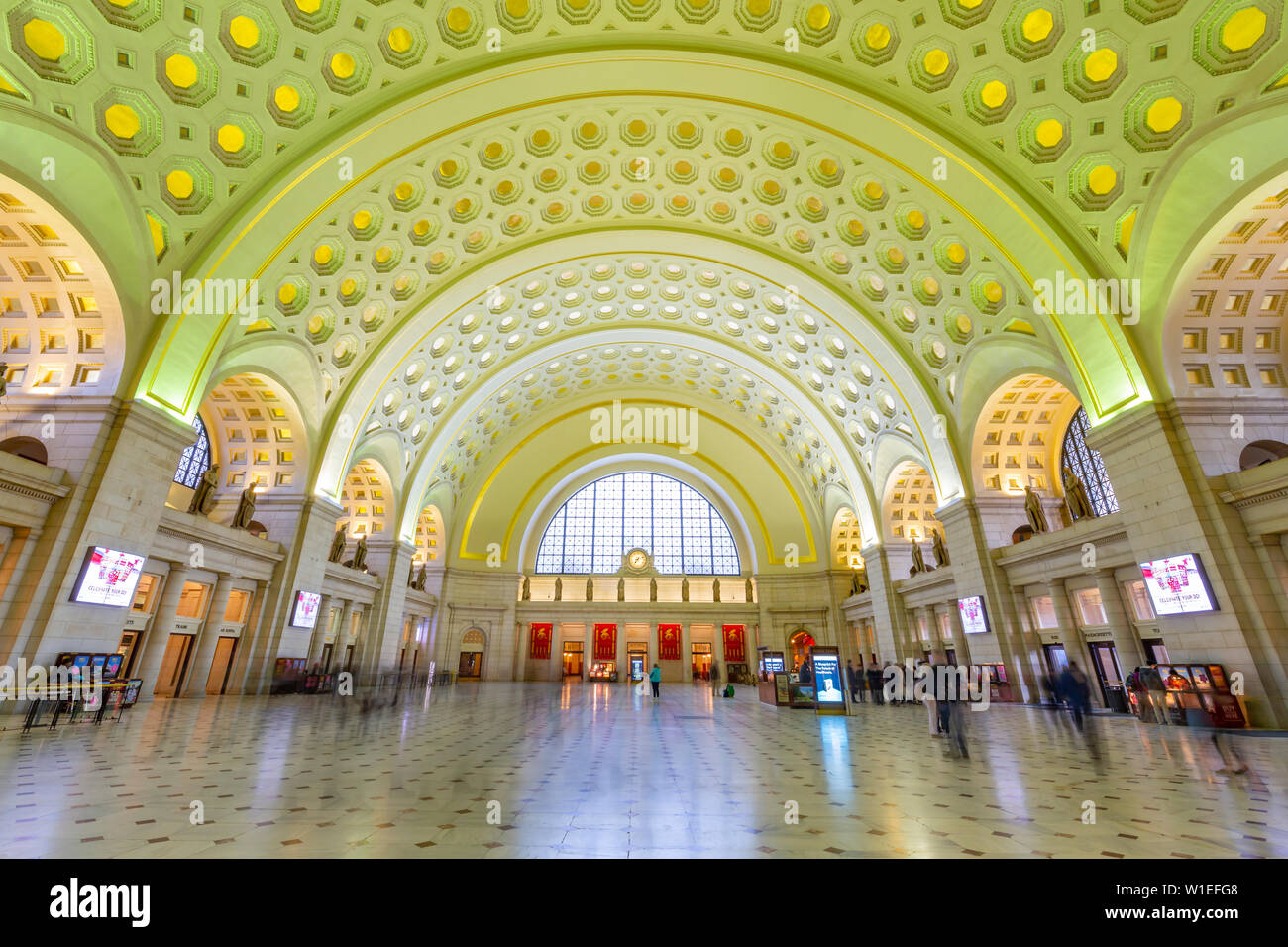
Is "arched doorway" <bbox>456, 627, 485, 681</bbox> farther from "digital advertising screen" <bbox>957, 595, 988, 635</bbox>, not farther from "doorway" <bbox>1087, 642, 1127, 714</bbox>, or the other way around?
"doorway" <bbox>1087, 642, 1127, 714</bbox>

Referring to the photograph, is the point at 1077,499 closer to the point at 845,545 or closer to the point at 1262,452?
the point at 1262,452

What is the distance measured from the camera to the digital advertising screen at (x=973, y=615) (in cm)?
1897

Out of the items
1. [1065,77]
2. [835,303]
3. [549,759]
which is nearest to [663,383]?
[835,303]

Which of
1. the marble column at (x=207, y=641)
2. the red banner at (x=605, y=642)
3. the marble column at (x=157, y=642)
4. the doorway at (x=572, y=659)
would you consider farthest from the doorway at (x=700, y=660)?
the marble column at (x=157, y=642)

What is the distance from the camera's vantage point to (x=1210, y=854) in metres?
3.87

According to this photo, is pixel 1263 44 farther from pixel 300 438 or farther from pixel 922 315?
pixel 300 438

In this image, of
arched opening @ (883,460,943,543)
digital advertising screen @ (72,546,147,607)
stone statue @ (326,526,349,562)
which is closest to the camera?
digital advertising screen @ (72,546,147,607)

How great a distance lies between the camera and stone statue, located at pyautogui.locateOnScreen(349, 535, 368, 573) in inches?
942

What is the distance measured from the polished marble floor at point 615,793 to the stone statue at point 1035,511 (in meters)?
8.97

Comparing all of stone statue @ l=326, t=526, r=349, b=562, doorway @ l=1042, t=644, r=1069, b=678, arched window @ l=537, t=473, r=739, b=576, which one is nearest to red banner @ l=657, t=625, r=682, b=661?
arched window @ l=537, t=473, r=739, b=576

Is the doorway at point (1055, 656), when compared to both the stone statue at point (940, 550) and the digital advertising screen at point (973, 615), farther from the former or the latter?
the stone statue at point (940, 550)

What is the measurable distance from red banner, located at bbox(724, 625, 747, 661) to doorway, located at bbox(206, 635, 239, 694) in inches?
1043

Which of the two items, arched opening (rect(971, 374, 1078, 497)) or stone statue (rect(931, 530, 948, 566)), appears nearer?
arched opening (rect(971, 374, 1078, 497))

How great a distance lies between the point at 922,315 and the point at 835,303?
3137mm
